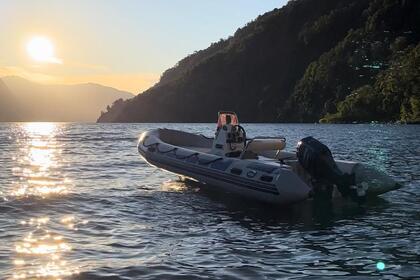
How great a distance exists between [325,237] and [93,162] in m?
19.2

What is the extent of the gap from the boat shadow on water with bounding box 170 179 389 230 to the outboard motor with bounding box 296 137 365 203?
0.47 m

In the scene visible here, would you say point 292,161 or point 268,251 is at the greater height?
point 292,161

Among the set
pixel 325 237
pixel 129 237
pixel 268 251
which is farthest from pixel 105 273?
pixel 325 237

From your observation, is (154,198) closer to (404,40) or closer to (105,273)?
(105,273)

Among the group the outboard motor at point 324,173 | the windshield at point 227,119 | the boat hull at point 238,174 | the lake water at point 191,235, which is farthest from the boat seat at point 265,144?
the outboard motor at point 324,173

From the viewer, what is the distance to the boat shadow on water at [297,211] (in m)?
12.4

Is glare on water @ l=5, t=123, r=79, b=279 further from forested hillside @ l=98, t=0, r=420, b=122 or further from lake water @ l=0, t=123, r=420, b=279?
forested hillside @ l=98, t=0, r=420, b=122

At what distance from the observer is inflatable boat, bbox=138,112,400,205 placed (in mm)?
13421

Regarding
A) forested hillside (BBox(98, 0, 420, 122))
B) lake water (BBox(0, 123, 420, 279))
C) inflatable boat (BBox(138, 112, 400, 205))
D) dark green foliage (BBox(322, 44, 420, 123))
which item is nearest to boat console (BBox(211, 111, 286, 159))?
inflatable boat (BBox(138, 112, 400, 205))

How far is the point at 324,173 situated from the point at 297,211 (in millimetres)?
1266

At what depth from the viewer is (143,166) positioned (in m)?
25.8

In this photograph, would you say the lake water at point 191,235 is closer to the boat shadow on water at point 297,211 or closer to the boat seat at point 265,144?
the boat shadow on water at point 297,211

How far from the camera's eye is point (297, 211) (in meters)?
13.7

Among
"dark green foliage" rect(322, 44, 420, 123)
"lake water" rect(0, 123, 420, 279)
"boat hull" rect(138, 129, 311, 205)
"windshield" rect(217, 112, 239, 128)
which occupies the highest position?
"dark green foliage" rect(322, 44, 420, 123)
